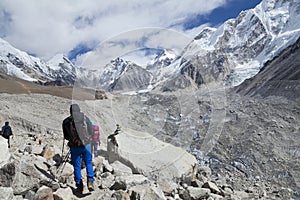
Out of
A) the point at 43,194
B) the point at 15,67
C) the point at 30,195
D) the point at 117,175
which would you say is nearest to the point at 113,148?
the point at 117,175

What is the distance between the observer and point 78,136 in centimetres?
568

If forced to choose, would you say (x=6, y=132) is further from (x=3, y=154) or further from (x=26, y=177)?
(x=26, y=177)

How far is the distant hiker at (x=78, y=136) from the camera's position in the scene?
18.5 ft

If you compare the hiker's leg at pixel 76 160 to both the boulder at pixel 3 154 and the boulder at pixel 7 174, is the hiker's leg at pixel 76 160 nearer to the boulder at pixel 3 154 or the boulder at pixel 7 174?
the boulder at pixel 7 174

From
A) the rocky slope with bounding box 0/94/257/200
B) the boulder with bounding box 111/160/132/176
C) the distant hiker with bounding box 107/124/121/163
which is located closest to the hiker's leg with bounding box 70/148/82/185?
the rocky slope with bounding box 0/94/257/200

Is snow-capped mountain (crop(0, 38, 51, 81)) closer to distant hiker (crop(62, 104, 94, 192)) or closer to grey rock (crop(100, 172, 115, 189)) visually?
grey rock (crop(100, 172, 115, 189))

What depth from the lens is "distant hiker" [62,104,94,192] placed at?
18.5 feet

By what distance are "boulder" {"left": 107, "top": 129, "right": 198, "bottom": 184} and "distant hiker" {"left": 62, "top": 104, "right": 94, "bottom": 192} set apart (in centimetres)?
274

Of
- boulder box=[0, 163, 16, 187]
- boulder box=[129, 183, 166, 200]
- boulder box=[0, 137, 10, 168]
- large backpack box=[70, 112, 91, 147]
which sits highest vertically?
large backpack box=[70, 112, 91, 147]

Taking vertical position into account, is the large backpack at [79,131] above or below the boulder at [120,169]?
above

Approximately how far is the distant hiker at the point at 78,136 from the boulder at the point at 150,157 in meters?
2.74

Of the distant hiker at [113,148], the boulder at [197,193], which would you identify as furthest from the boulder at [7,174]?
the boulder at [197,193]

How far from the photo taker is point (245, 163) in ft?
56.7

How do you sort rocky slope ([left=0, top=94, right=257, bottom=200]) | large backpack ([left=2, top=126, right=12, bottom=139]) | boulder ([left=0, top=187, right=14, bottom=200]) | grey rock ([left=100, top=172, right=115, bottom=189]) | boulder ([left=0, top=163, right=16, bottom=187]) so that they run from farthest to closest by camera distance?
1. large backpack ([left=2, top=126, right=12, bottom=139])
2. grey rock ([left=100, top=172, right=115, bottom=189])
3. rocky slope ([left=0, top=94, right=257, bottom=200])
4. boulder ([left=0, top=163, right=16, bottom=187])
5. boulder ([left=0, top=187, right=14, bottom=200])
